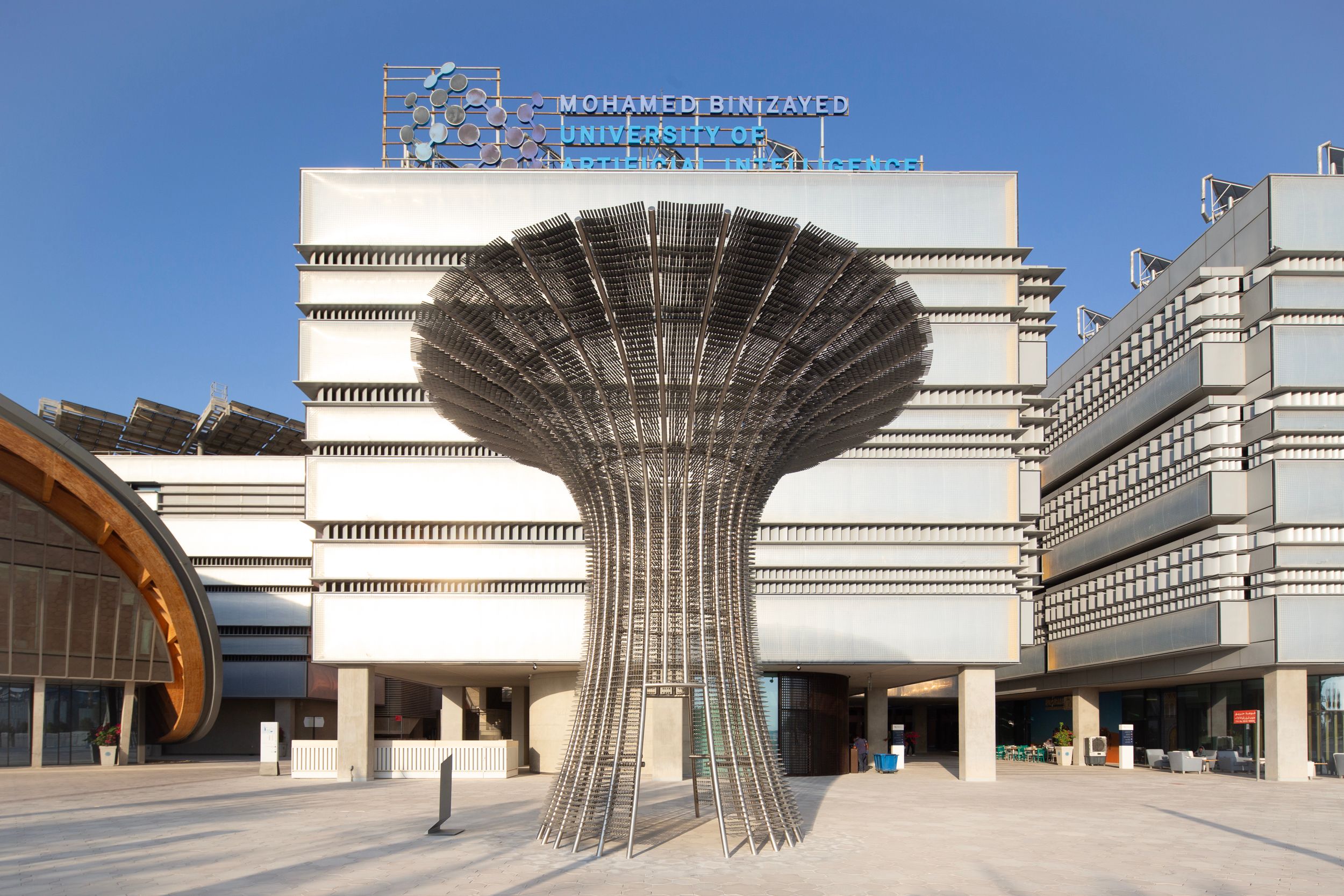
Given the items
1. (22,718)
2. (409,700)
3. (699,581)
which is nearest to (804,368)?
(699,581)

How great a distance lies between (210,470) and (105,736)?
45.8 ft

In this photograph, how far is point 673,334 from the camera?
16656 mm

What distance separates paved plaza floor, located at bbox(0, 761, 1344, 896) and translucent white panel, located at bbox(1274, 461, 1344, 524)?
7916 millimetres

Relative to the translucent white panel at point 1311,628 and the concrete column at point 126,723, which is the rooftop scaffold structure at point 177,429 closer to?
the concrete column at point 126,723

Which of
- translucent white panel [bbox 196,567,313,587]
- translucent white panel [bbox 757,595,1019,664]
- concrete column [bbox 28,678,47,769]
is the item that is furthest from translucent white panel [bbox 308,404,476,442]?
translucent white panel [bbox 196,567,313,587]

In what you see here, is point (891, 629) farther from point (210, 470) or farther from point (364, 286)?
point (210, 470)

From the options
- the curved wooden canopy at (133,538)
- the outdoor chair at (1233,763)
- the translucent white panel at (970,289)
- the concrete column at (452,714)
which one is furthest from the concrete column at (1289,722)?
the curved wooden canopy at (133,538)

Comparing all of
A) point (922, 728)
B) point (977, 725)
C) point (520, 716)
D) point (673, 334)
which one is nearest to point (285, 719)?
point (520, 716)

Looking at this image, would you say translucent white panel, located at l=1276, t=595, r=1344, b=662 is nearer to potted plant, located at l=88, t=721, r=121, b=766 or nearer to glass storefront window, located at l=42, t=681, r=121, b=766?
potted plant, located at l=88, t=721, r=121, b=766

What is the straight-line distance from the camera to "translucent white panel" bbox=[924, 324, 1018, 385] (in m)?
33.6

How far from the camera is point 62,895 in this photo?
13195 mm

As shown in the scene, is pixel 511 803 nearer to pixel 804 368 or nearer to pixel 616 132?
pixel 804 368

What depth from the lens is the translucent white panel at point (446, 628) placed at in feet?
106

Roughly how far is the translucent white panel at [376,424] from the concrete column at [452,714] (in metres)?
17.1
